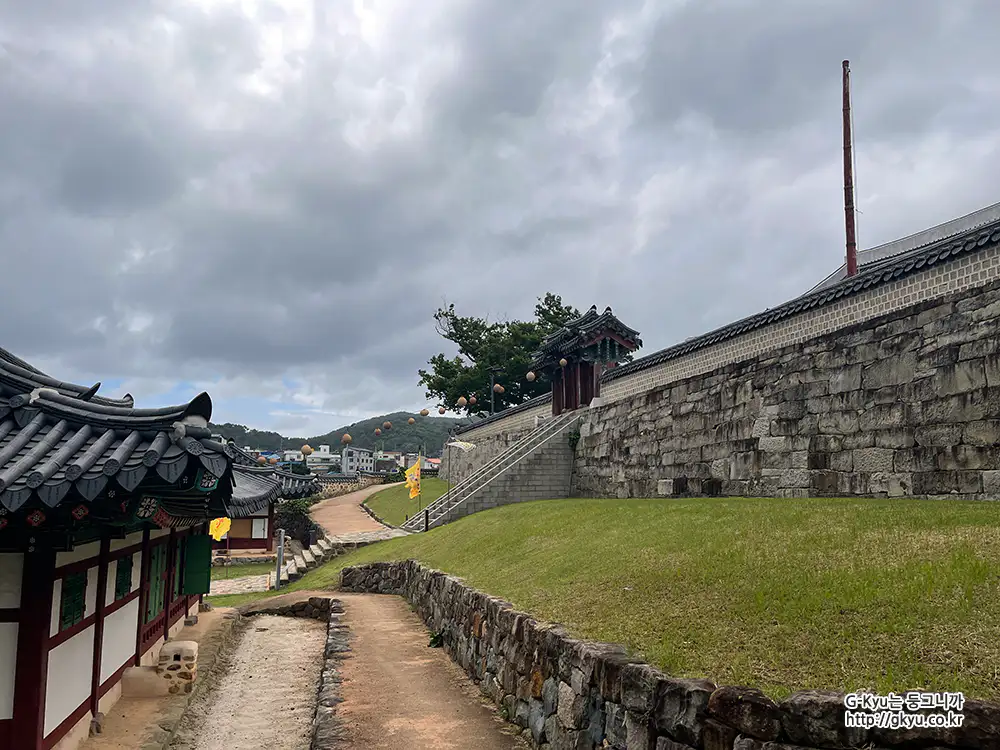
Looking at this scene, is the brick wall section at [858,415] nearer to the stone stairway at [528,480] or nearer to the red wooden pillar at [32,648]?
the stone stairway at [528,480]

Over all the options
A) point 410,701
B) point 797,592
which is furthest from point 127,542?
point 797,592

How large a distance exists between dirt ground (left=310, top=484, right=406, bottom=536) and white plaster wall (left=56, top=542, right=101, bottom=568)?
74.2 ft

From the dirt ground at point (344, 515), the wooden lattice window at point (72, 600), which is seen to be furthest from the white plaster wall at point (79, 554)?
the dirt ground at point (344, 515)

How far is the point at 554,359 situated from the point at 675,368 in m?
10.0

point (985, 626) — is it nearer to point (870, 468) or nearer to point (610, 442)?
point (870, 468)

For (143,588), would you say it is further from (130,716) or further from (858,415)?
(858,415)

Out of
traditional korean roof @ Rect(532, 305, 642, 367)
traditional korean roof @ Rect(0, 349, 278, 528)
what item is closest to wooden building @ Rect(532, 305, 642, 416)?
traditional korean roof @ Rect(532, 305, 642, 367)

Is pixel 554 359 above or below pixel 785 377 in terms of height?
above

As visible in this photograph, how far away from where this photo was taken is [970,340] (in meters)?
8.58

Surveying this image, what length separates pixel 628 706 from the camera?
5.30 m

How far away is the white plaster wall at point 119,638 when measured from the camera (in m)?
8.55

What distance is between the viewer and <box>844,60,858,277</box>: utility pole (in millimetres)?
21719

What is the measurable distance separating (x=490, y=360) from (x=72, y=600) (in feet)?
147

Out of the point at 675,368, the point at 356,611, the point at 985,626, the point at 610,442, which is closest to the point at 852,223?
the point at 675,368
